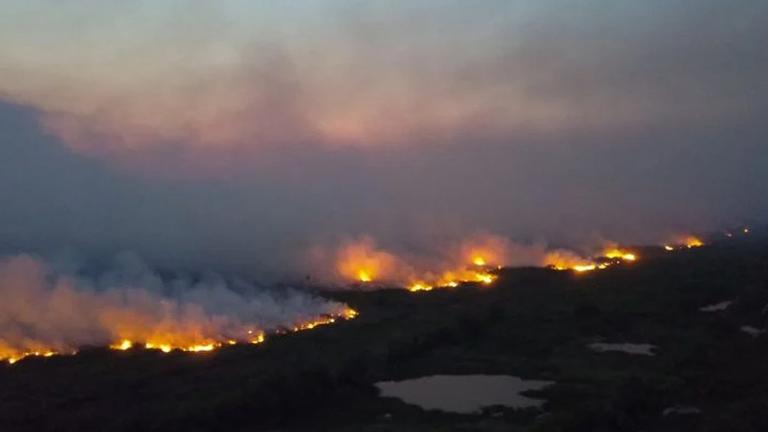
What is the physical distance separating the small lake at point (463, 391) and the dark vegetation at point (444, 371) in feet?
4.11

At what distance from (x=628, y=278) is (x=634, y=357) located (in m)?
44.2

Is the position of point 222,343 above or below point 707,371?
above

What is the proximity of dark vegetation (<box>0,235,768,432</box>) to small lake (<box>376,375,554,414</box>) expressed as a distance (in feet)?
4.11

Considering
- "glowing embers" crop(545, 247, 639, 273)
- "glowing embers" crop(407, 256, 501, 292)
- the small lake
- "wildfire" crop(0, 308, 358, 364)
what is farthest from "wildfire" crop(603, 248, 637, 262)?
the small lake

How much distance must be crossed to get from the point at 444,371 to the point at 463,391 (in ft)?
18.6

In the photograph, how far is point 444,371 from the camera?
53.5 metres

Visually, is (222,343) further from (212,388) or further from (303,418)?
(303,418)

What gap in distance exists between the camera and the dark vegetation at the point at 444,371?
4009 centimetres

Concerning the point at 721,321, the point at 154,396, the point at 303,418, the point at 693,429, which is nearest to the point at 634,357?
the point at 721,321

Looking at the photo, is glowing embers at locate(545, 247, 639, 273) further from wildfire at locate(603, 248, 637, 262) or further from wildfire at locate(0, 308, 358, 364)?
wildfire at locate(0, 308, 358, 364)

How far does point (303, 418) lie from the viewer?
140ft

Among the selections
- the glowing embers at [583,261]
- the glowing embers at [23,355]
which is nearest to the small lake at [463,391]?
the glowing embers at [23,355]

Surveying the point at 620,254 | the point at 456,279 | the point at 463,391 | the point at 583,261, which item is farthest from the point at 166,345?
the point at 620,254

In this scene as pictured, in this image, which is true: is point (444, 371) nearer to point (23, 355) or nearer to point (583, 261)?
point (23, 355)
